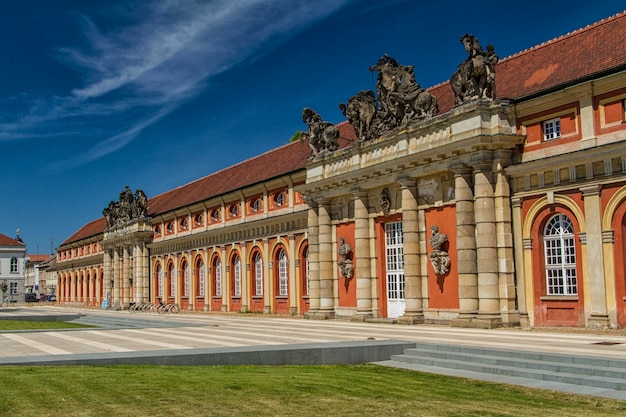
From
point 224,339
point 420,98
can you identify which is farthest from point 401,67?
point 224,339

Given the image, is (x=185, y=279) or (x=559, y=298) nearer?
(x=559, y=298)

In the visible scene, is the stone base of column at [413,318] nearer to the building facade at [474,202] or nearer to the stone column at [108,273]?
the building facade at [474,202]

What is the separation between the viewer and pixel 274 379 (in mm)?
14484

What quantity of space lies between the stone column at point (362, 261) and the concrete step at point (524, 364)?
13891mm

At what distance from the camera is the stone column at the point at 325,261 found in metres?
37.1

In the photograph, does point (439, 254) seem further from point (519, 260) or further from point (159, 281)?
point (159, 281)

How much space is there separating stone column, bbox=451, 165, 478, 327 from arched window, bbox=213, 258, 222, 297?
27830 millimetres

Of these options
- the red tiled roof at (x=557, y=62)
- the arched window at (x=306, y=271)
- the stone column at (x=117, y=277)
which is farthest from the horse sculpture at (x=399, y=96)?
the stone column at (x=117, y=277)

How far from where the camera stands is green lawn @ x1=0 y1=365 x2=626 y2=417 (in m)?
11.2

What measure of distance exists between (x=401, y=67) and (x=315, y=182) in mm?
7948

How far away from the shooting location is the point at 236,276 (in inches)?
2004

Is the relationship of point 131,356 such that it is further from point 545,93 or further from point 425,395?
point 545,93

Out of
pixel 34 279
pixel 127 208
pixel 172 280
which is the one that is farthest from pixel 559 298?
pixel 34 279

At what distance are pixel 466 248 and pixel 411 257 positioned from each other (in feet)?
11.6
